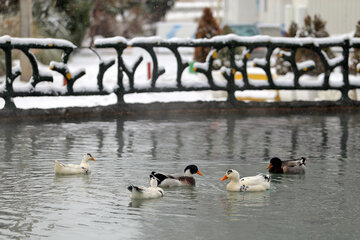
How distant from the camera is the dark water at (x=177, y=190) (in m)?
8.37

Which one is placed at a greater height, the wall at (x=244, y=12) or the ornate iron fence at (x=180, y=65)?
the wall at (x=244, y=12)

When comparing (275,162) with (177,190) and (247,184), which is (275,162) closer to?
(247,184)

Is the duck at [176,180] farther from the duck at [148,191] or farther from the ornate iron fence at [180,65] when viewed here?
the ornate iron fence at [180,65]

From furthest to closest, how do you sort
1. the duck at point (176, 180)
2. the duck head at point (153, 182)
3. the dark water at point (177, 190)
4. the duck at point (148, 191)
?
the duck at point (176, 180) → the duck head at point (153, 182) → the duck at point (148, 191) → the dark water at point (177, 190)

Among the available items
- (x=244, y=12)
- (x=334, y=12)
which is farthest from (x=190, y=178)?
(x=244, y=12)

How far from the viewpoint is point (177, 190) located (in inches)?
404

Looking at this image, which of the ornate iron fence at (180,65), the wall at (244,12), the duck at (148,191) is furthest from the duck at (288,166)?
the wall at (244,12)

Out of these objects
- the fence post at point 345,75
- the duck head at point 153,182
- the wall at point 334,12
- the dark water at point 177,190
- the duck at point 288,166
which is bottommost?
the dark water at point 177,190

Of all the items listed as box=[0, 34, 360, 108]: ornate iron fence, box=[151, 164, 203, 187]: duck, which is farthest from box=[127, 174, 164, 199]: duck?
box=[0, 34, 360, 108]: ornate iron fence

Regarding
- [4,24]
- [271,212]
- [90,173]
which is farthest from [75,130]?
[4,24]

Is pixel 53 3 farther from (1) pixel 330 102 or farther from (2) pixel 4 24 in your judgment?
(1) pixel 330 102

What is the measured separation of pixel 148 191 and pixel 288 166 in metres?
2.43

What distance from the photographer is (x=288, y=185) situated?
10703 mm

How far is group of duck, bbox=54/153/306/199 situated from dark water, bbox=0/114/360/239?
0.31 ft
